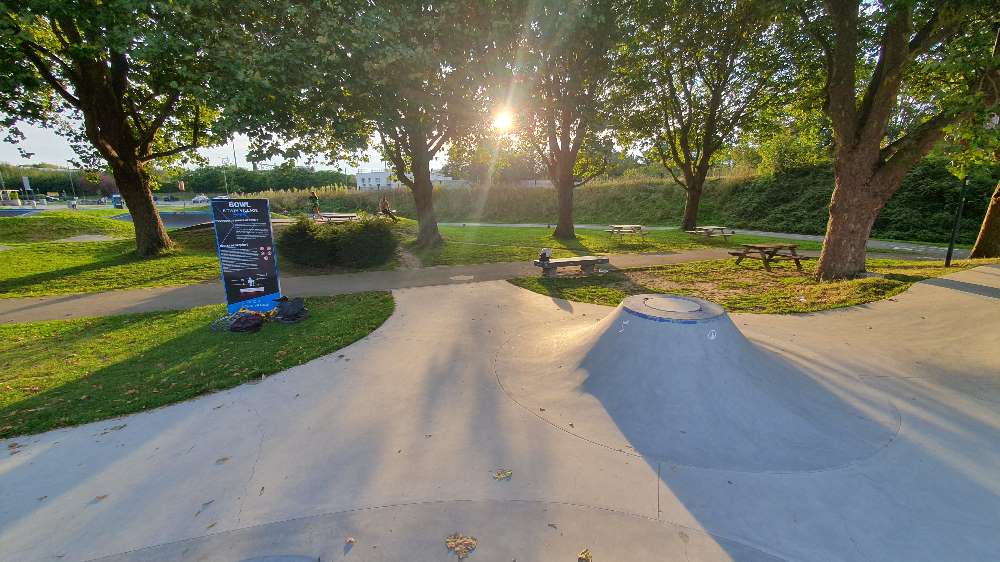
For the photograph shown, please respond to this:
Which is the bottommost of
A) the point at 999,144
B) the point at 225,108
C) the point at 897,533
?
the point at 897,533

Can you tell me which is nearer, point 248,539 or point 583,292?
point 248,539

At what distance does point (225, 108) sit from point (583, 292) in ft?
26.7

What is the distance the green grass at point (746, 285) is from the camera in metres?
8.18

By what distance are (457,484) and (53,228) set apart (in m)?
25.6

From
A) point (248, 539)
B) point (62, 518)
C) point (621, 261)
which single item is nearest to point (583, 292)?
point (621, 261)

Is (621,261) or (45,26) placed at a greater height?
(45,26)

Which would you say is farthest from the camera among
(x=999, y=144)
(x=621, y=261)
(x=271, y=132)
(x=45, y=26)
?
(x=621, y=261)

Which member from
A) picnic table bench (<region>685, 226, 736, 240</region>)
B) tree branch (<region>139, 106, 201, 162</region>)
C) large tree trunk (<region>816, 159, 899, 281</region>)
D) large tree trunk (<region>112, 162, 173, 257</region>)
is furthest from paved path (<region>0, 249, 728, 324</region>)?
tree branch (<region>139, 106, 201, 162</region>)

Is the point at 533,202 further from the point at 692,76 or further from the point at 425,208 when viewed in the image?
the point at 425,208

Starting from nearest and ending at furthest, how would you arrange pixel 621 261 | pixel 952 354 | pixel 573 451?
pixel 573 451, pixel 952 354, pixel 621 261

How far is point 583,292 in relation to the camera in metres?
9.27

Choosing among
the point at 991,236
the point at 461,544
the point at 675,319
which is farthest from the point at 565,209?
the point at 461,544

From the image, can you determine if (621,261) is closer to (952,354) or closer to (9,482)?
(952,354)

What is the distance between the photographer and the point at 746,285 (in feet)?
32.4
